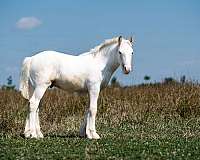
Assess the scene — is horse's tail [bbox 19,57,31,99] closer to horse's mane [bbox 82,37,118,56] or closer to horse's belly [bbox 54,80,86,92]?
horse's belly [bbox 54,80,86,92]

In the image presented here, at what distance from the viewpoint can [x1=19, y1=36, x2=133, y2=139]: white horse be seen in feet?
33.9

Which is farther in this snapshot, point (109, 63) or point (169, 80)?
point (169, 80)

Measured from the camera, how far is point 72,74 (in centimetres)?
1034

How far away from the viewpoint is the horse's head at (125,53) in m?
9.98

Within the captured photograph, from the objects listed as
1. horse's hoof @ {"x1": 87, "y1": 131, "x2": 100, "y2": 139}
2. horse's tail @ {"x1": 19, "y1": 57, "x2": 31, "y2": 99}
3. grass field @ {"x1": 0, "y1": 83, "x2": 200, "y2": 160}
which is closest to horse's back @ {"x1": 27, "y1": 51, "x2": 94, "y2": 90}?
horse's tail @ {"x1": 19, "y1": 57, "x2": 31, "y2": 99}

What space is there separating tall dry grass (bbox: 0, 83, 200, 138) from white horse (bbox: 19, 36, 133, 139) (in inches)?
85.0

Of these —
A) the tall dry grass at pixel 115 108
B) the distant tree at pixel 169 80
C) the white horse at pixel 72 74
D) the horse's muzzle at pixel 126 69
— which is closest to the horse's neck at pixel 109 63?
the white horse at pixel 72 74

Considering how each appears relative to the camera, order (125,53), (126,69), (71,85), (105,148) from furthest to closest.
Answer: (71,85)
(125,53)
(126,69)
(105,148)

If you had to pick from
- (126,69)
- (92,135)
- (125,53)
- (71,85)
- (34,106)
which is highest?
(125,53)

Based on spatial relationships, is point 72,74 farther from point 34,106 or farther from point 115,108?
point 115,108

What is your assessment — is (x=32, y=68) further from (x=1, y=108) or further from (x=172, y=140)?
(x=1, y=108)

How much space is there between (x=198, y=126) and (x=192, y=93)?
3417 millimetres

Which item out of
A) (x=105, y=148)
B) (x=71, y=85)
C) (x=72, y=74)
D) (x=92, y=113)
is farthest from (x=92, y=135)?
(x=105, y=148)

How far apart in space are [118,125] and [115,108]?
2648mm
